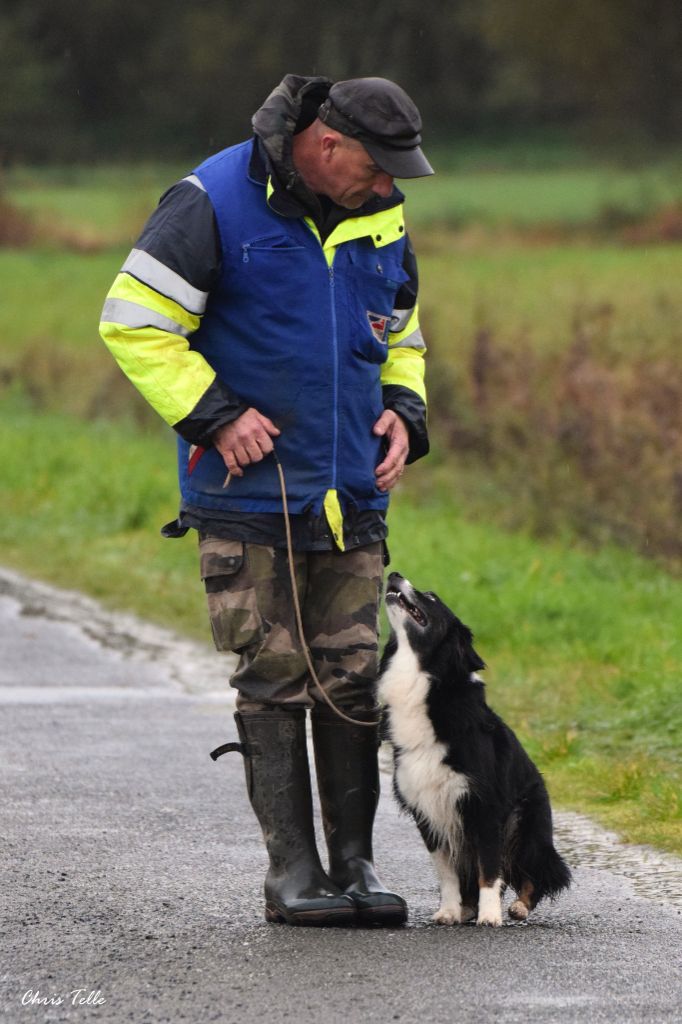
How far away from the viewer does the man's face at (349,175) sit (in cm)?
484

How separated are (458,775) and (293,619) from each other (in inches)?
23.6

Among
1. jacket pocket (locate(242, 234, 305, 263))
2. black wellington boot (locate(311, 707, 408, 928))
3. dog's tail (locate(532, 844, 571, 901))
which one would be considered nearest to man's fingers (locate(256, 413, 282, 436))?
jacket pocket (locate(242, 234, 305, 263))

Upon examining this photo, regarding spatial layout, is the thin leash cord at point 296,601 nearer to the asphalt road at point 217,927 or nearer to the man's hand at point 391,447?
the man's hand at point 391,447

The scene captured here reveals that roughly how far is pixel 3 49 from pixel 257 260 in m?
55.8

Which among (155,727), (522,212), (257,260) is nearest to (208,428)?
(257,260)

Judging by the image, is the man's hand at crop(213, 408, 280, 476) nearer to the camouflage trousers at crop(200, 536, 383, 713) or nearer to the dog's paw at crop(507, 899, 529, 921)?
the camouflage trousers at crop(200, 536, 383, 713)

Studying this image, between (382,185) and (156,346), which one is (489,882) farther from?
(382,185)

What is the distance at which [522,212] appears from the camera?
1596 inches

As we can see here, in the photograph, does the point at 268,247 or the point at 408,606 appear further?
the point at 408,606

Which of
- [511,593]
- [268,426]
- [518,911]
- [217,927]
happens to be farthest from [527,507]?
[217,927]

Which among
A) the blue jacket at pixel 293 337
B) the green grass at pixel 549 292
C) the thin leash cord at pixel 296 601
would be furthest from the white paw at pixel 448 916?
the green grass at pixel 549 292

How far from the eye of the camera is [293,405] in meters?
4.92

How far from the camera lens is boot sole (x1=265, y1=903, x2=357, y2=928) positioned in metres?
4.84

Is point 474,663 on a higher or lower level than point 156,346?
lower
